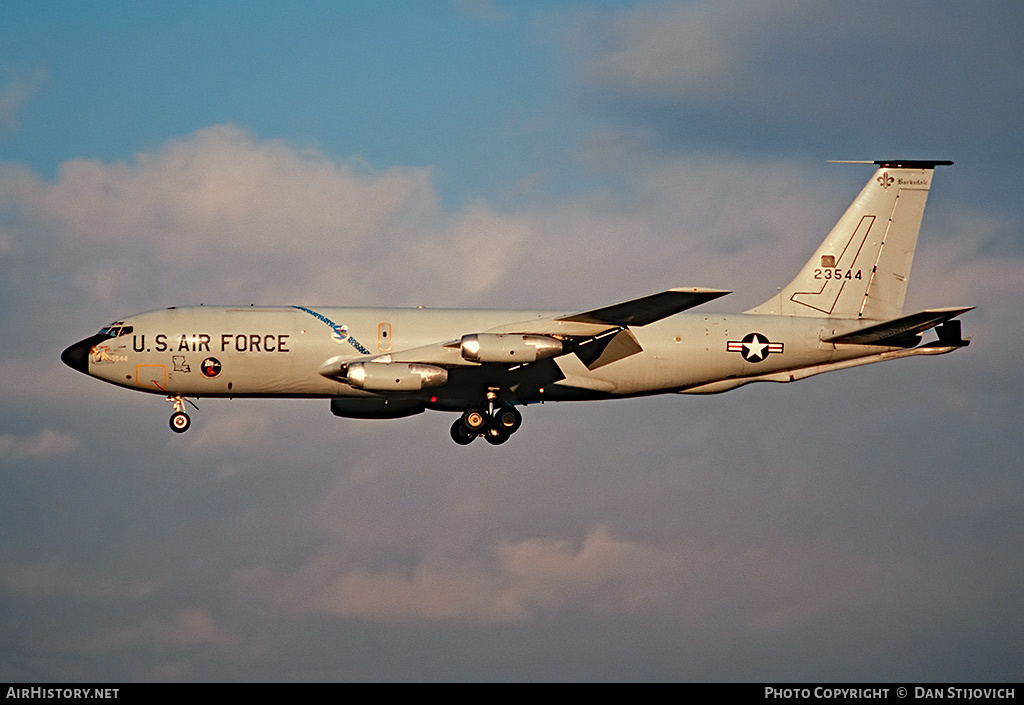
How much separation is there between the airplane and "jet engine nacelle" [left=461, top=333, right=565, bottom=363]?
0.16ft

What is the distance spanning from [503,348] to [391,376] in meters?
4.28

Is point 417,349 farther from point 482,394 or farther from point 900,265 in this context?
point 900,265

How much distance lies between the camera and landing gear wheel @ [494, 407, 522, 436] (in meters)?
58.1

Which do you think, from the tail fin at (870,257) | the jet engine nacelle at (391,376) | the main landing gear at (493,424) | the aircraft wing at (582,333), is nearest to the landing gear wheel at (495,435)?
the main landing gear at (493,424)

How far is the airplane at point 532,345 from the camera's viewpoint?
54.9 metres

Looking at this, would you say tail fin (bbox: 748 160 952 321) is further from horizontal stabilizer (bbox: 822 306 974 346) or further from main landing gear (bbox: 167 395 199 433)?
main landing gear (bbox: 167 395 199 433)

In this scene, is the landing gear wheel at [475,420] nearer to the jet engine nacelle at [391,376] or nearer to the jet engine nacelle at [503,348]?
the jet engine nacelle at [391,376]

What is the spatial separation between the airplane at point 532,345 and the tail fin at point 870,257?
0.05 m

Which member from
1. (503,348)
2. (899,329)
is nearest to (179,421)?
(503,348)

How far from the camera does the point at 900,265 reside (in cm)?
6100

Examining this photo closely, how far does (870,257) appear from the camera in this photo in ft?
200

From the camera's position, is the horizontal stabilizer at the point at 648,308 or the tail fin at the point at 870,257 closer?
the horizontal stabilizer at the point at 648,308
